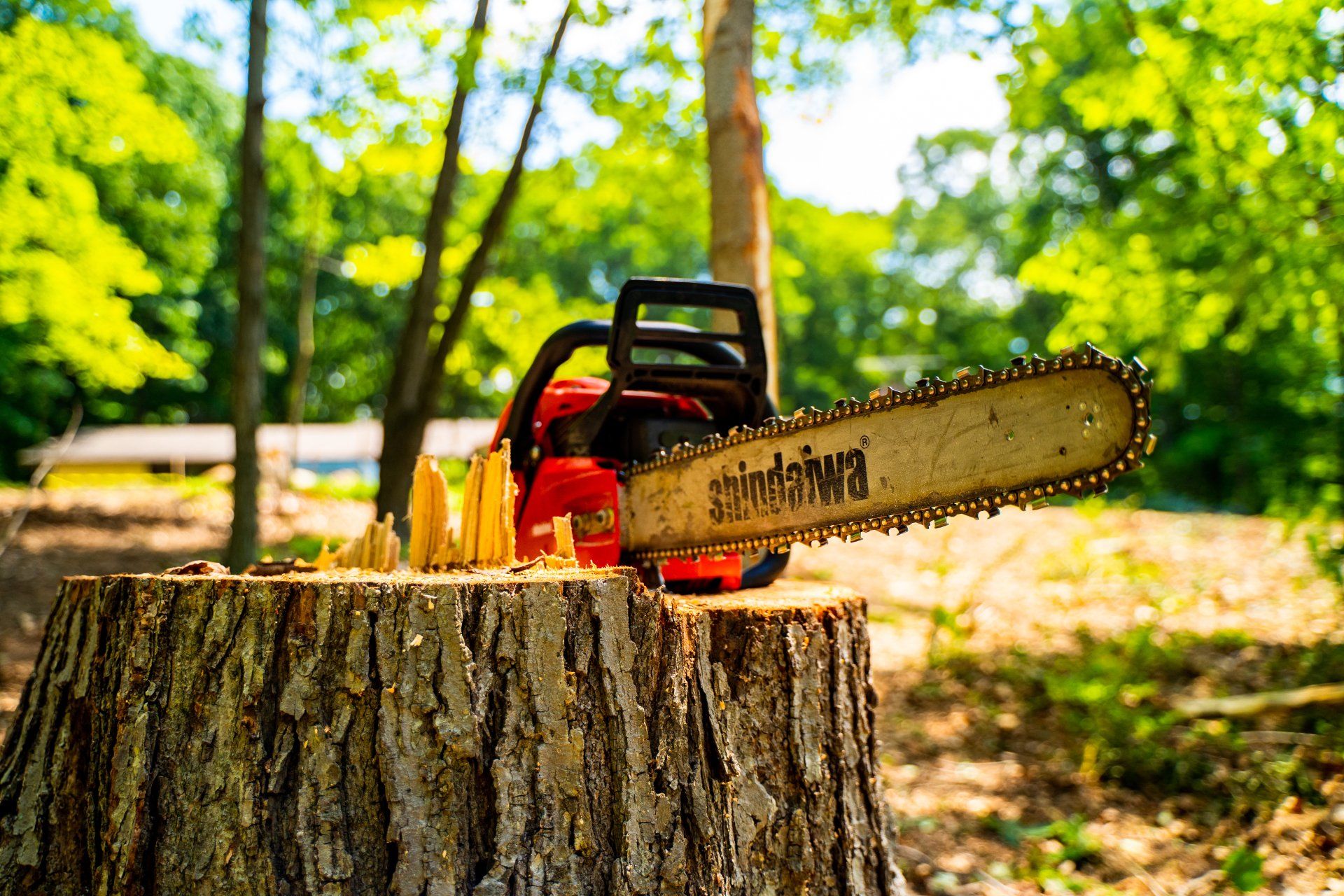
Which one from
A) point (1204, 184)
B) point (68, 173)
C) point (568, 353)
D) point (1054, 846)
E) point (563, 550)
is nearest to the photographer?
point (563, 550)

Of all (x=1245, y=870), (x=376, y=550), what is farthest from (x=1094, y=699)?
(x=376, y=550)

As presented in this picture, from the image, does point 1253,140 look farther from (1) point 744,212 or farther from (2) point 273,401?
(2) point 273,401

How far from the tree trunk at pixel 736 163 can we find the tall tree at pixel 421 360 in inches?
88.3

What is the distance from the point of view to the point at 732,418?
197 cm

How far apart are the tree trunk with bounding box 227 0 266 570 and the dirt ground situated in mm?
1410

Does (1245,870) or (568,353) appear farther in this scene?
(1245,870)

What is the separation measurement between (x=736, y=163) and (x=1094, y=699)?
2839 millimetres

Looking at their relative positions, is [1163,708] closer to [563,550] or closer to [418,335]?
[563,550]

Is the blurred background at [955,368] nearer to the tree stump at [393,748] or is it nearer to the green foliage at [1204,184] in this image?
the green foliage at [1204,184]

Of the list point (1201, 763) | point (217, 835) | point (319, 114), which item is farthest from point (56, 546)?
point (1201, 763)

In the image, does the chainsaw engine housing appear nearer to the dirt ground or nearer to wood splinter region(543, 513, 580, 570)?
wood splinter region(543, 513, 580, 570)

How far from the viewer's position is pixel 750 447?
62.2 inches

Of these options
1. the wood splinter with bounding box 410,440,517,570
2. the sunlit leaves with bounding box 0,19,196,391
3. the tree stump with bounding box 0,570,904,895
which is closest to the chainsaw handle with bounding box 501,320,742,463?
the wood splinter with bounding box 410,440,517,570

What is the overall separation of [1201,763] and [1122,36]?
3660 millimetres
